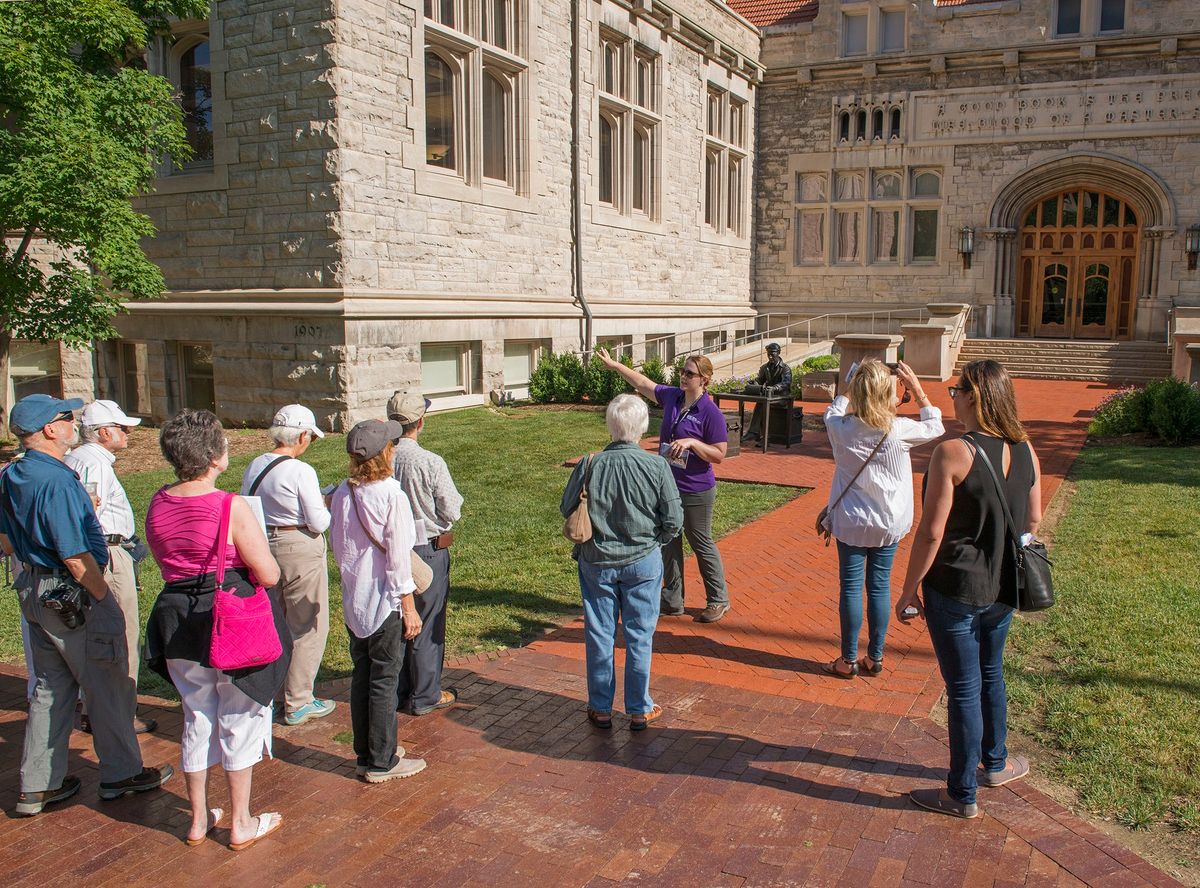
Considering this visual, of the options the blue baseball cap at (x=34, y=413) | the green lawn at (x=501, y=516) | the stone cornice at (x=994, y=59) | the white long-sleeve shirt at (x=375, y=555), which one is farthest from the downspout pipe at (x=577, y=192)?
the blue baseball cap at (x=34, y=413)

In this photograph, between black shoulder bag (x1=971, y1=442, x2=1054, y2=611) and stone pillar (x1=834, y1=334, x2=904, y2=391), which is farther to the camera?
stone pillar (x1=834, y1=334, x2=904, y2=391)

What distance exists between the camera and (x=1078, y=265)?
25219mm

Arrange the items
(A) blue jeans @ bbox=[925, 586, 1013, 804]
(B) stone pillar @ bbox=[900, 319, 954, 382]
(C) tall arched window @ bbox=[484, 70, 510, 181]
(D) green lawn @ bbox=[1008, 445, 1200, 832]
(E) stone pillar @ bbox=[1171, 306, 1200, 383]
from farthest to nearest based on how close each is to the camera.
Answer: (B) stone pillar @ bbox=[900, 319, 954, 382]
(C) tall arched window @ bbox=[484, 70, 510, 181]
(E) stone pillar @ bbox=[1171, 306, 1200, 383]
(D) green lawn @ bbox=[1008, 445, 1200, 832]
(A) blue jeans @ bbox=[925, 586, 1013, 804]

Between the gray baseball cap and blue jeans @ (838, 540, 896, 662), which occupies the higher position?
the gray baseball cap

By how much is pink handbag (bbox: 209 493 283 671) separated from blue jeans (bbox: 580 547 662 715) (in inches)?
65.5

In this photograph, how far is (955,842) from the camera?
404cm

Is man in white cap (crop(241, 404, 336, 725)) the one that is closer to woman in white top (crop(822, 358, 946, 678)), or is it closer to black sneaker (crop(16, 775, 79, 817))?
black sneaker (crop(16, 775, 79, 817))

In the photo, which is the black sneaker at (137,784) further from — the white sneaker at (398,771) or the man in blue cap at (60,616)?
the white sneaker at (398,771)

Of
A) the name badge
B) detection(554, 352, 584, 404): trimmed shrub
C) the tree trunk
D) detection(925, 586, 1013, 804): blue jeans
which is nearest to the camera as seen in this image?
detection(925, 586, 1013, 804): blue jeans

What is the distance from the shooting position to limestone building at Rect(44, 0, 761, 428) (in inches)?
571

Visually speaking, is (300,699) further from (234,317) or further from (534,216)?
(534,216)

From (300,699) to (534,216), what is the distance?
13.9 meters

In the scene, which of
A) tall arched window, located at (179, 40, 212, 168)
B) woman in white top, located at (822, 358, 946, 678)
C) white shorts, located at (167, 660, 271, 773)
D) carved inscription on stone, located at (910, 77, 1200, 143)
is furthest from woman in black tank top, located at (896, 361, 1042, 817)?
carved inscription on stone, located at (910, 77, 1200, 143)

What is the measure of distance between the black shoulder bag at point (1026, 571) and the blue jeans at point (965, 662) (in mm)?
122
